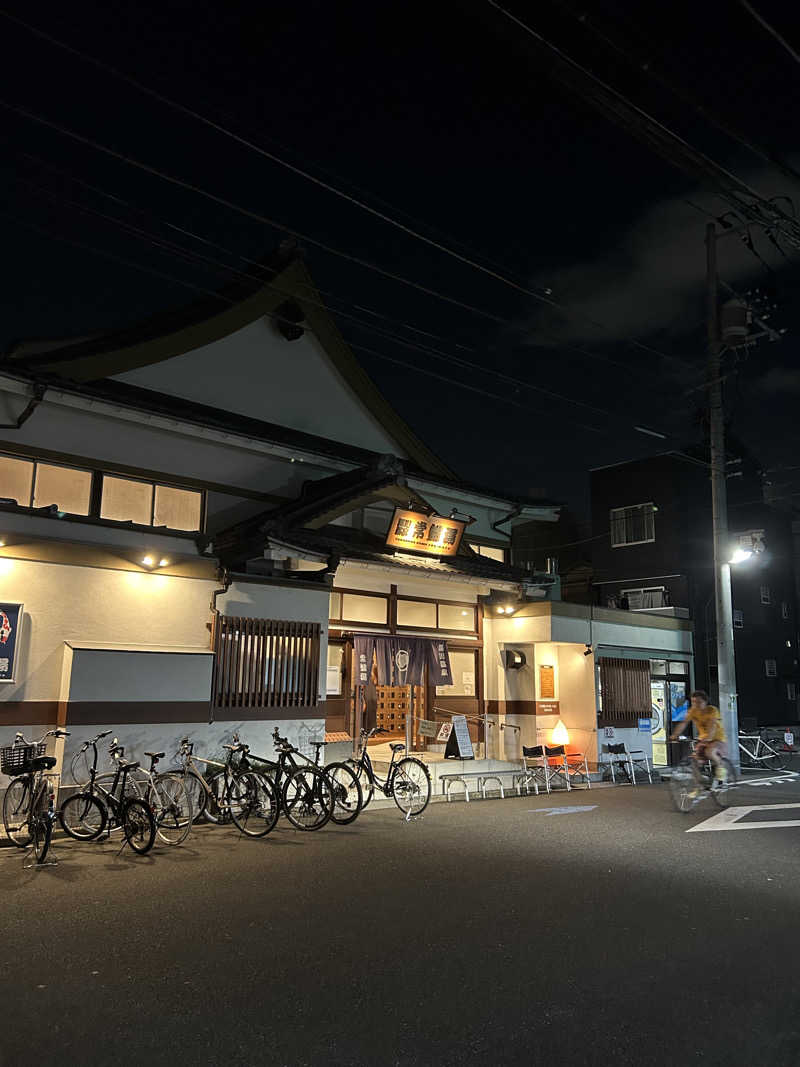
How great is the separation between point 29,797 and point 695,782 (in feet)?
34.1

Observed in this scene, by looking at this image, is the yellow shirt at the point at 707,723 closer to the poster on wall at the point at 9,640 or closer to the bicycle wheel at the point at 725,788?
the bicycle wheel at the point at 725,788

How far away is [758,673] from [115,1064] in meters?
29.8

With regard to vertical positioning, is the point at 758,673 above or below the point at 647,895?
above

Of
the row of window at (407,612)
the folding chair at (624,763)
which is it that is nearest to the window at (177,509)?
the row of window at (407,612)

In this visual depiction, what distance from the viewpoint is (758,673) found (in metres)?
29.5

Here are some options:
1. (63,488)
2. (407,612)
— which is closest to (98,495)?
(63,488)

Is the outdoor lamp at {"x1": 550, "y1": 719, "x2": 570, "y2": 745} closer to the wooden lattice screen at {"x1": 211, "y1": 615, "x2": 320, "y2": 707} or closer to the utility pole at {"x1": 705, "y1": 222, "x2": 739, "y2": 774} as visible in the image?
the utility pole at {"x1": 705, "y1": 222, "x2": 739, "y2": 774}

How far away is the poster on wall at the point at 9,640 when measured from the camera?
11.3 meters

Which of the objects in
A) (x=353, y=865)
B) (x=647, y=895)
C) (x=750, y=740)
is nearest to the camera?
(x=647, y=895)

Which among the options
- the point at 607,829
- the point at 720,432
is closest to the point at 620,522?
the point at 720,432

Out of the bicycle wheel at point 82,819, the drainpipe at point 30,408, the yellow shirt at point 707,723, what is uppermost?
the drainpipe at point 30,408

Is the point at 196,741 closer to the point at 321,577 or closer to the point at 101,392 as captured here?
the point at 321,577

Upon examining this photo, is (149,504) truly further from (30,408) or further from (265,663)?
(265,663)

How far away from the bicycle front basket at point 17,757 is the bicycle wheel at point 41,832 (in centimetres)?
67
